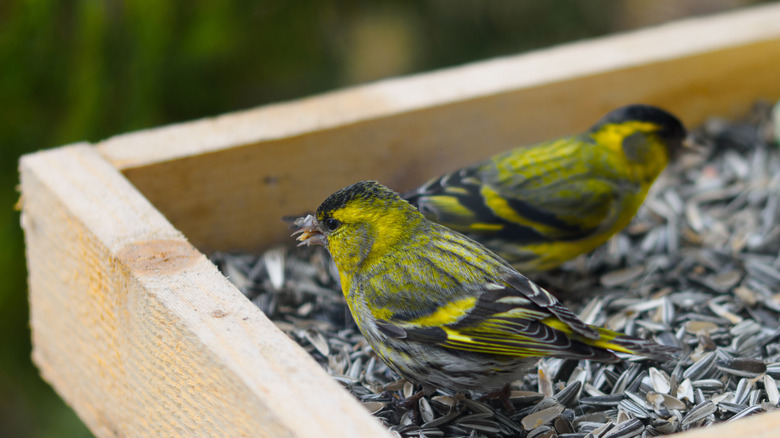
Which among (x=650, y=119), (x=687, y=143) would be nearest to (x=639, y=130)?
(x=650, y=119)

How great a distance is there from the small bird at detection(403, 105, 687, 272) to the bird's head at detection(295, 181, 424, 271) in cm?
34

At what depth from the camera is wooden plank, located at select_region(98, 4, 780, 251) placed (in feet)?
8.85

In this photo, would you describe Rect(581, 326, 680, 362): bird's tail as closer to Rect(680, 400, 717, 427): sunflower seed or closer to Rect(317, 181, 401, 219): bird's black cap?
Rect(680, 400, 717, 427): sunflower seed

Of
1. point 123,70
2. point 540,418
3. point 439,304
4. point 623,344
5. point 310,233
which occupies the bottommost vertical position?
point 540,418

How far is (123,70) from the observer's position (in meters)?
3.40

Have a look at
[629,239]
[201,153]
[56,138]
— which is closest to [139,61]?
[56,138]

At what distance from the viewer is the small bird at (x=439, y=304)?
76.4 inches

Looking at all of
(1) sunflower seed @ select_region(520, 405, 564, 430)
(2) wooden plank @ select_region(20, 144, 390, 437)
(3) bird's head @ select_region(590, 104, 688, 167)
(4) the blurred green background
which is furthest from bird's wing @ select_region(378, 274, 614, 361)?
(4) the blurred green background

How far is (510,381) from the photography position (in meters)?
2.04

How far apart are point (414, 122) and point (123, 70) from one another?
3.91 ft

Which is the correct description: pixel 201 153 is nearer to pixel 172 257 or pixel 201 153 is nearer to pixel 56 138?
pixel 172 257

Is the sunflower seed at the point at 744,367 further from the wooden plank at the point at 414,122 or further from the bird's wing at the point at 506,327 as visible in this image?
the wooden plank at the point at 414,122

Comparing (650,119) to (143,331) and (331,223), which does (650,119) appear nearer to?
(331,223)

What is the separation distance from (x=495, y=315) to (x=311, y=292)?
83 cm
